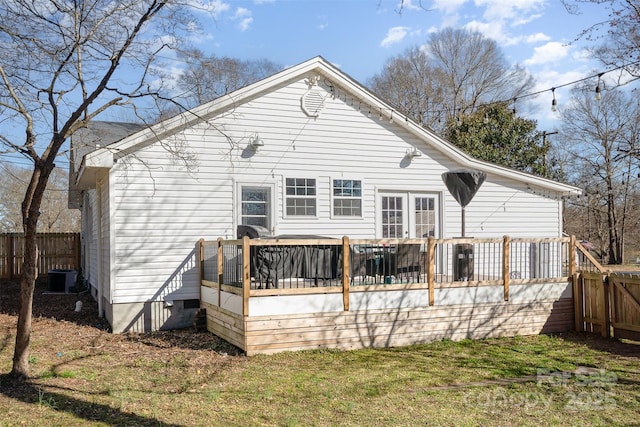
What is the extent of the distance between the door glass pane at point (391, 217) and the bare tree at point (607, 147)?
17.6 meters

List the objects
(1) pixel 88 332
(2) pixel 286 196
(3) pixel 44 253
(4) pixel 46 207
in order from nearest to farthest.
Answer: (1) pixel 88 332
(2) pixel 286 196
(3) pixel 44 253
(4) pixel 46 207

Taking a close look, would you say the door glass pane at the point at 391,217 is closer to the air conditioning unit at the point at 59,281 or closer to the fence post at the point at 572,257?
the fence post at the point at 572,257

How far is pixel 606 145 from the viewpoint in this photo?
26.9 meters

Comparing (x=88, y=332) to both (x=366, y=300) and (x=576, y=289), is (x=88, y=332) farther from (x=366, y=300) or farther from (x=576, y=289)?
(x=576, y=289)

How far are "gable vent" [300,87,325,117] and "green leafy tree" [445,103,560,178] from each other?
1225cm

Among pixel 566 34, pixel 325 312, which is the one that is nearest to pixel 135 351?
pixel 325 312

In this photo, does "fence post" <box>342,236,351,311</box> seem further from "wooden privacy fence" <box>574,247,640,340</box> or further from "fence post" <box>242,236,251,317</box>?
"wooden privacy fence" <box>574,247,640,340</box>

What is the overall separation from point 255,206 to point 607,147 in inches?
899

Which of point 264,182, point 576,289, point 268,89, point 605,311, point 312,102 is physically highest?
point 268,89

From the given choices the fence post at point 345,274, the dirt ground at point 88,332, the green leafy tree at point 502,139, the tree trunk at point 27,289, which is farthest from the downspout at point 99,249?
the green leafy tree at point 502,139

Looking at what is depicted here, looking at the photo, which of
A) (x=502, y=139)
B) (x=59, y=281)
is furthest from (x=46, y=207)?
(x=502, y=139)

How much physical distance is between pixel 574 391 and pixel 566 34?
6.13 meters

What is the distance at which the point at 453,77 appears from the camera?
2753 cm

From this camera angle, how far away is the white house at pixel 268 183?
9430 millimetres
